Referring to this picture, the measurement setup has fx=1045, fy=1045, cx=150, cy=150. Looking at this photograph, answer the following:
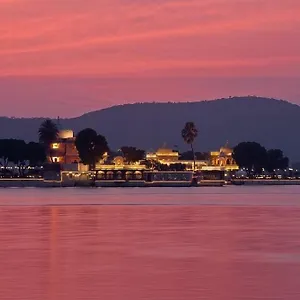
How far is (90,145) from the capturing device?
195000 mm

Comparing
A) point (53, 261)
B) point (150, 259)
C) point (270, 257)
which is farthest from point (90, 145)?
point (53, 261)

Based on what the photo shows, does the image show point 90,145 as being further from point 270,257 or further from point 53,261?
point 53,261

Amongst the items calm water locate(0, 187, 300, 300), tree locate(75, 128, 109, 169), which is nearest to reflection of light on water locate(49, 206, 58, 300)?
calm water locate(0, 187, 300, 300)

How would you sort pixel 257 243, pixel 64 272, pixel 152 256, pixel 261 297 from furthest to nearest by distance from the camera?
pixel 257 243, pixel 152 256, pixel 64 272, pixel 261 297

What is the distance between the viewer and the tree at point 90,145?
639ft

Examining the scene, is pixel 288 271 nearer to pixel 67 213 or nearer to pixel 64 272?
pixel 64 272

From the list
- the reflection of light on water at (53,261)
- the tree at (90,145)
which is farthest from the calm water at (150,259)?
the tree at (90,145)

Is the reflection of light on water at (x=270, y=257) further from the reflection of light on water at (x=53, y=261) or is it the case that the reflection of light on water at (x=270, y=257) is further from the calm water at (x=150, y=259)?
the reflection of light on water at (x=53, y=261)

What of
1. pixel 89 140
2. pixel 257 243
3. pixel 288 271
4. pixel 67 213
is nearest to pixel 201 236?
pixel 257 243

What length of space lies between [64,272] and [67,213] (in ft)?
124

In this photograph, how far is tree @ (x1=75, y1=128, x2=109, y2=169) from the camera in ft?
639

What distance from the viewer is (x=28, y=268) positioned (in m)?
32.2

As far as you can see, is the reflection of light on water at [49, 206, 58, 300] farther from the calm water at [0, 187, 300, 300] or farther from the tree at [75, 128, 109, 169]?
the tree at [75, 128, 109, 169]

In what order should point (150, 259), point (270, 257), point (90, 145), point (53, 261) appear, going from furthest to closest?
point (90, 145), point (270, 257), point (150, 259), point (53, 261)
